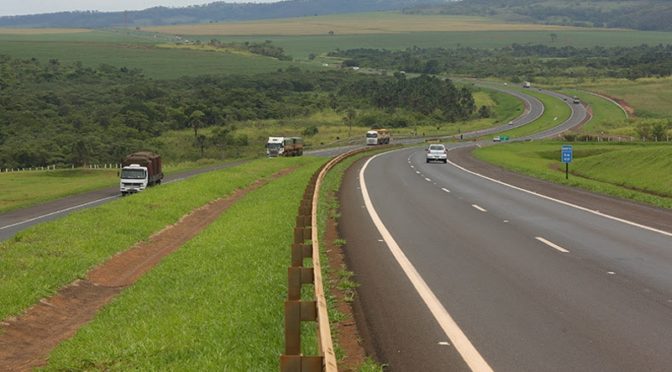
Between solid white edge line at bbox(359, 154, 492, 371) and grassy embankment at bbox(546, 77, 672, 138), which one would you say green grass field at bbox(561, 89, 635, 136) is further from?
solid white edge line at bbox(359, 154, 492, 371)

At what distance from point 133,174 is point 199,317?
42.6 meters

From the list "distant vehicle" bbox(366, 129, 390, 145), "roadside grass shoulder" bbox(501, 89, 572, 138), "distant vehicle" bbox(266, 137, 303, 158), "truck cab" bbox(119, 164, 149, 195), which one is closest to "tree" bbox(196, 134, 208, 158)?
"distant vehicle" bbox(366, 129, 390, 145)

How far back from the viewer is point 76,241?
2314 cm

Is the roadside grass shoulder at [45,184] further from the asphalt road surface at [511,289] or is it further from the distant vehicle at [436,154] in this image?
the asphalt road surface at [511,289]

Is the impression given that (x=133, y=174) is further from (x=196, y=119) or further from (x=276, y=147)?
(x=196, y=119)

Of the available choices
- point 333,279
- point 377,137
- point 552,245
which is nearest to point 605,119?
point 377,137

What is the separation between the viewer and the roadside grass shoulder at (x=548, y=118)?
407ft

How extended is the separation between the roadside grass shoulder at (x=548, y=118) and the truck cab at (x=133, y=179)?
74404 millimetres

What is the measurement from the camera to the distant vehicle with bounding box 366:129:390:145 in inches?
4281

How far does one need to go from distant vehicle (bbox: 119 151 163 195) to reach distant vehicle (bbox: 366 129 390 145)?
179 feet

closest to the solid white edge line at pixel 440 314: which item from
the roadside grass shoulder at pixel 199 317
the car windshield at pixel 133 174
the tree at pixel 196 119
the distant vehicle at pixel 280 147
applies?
the roadside grass shoulder at pixel 199 317

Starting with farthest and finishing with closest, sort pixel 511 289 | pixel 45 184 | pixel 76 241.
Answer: pixel 45 184, pixel 76 241, pixel 511 289

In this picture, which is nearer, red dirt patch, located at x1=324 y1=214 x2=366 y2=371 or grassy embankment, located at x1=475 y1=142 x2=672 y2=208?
red dirt patch, located at x1=324 y1=214 x2=366 y2=371

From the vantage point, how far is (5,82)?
A: 7357 inches
